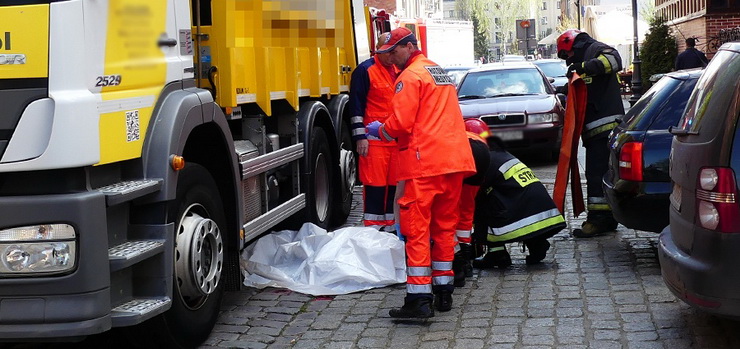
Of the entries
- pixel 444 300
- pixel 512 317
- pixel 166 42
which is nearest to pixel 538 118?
pixel 444 300

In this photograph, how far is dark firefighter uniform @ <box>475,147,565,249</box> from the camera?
7809mm

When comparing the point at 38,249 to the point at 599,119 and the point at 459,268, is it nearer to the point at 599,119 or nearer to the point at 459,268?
the point at 459,268

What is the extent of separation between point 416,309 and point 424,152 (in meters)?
0.93

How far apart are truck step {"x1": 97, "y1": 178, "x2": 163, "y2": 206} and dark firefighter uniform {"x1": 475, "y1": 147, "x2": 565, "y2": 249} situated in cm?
329

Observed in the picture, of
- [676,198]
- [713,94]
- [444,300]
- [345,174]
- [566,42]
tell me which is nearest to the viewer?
[713,94]

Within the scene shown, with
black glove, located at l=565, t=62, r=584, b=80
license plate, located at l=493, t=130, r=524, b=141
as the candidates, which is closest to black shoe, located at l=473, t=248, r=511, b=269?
black glove, located at l=565, t=62, r=584, b=80

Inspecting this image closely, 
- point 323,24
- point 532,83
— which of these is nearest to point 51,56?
point 323,24

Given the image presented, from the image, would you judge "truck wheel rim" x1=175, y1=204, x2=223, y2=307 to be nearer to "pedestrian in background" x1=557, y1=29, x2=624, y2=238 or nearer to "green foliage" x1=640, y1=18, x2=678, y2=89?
"pedestrian in background" x1=557, y1=29, x2=624, y2=238

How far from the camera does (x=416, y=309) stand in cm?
641

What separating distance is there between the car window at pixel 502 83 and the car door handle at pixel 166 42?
37.9 feet

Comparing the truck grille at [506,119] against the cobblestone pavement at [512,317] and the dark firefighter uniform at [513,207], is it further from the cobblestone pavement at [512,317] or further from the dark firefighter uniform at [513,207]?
the dark firefighter uniform at [513,207]

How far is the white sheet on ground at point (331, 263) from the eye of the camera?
744cm

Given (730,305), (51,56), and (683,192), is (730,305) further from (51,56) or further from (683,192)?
(51,56)

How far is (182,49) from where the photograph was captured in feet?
19.4
